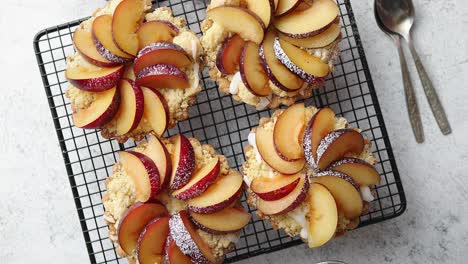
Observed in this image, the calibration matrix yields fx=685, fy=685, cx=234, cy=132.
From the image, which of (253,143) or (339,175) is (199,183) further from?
(339,175)

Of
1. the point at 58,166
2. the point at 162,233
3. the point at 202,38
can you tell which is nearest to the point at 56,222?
the point at 58,166

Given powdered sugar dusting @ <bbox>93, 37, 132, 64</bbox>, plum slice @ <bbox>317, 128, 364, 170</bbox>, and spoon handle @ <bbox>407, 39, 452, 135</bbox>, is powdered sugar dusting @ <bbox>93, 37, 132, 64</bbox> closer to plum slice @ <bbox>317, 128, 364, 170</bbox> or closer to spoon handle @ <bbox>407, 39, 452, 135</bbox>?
plum slice @ <bbox>317, 128, 364, 170</bbox>

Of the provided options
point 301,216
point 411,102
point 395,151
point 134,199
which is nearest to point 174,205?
point 134,199

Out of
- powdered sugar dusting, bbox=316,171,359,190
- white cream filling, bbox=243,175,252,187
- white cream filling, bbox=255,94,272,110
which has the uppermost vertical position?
white cream filling, bbox=255,94,272,110

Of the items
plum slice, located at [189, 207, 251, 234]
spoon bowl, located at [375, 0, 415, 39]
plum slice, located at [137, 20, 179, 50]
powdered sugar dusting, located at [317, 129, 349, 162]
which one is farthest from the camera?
spoon bowl, located at [375, 0, 415, 39]

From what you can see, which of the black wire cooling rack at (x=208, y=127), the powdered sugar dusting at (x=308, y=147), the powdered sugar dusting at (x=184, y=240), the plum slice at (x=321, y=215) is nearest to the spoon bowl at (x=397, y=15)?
the black wire cooling rack at (x=208, y=127)

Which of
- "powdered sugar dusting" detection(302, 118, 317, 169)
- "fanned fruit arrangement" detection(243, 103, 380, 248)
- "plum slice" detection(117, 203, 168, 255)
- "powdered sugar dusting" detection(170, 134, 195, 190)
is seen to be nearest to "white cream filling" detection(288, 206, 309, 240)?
"fanned fruit arrangement" detection(243, 103, 380, 248)

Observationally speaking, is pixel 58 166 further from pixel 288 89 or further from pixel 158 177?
pixel 288 89

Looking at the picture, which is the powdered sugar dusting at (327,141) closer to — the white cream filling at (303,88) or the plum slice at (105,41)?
the white cream filling at (303,88)
